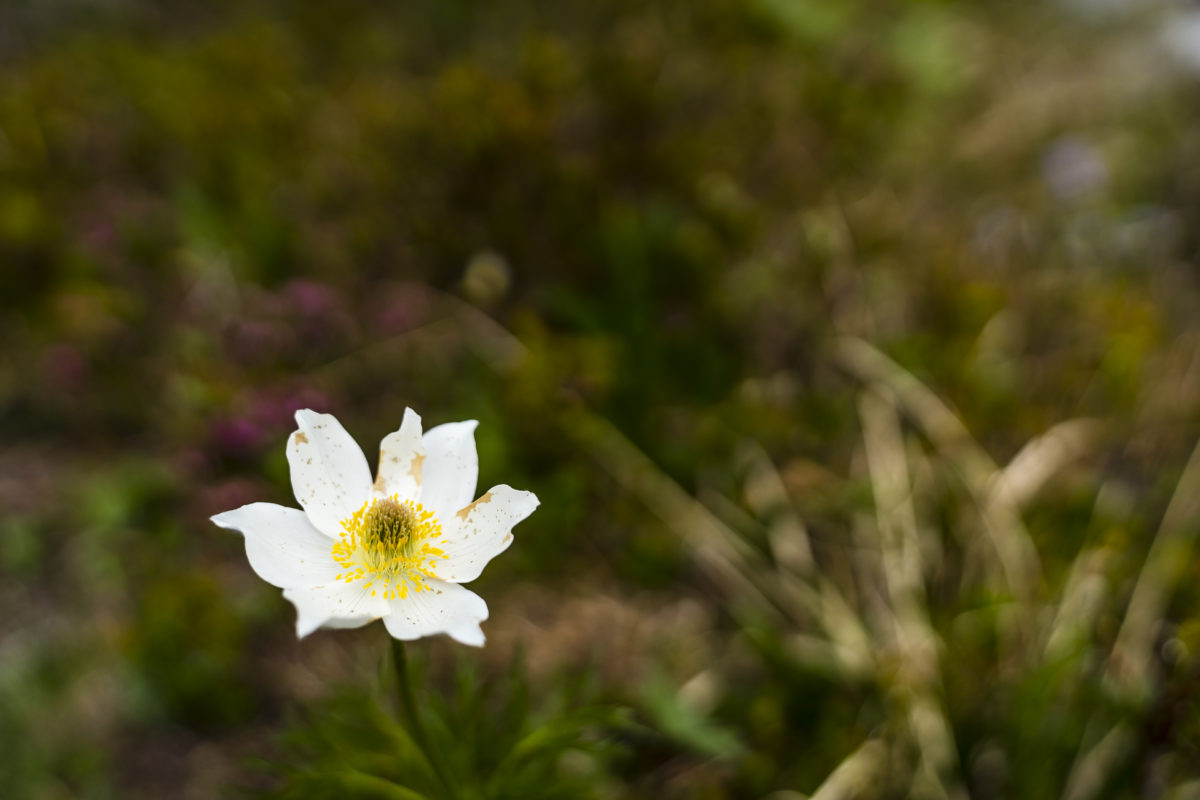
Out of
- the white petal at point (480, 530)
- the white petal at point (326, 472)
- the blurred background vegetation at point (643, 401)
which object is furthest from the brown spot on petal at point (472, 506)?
the blurred background vegetation at point (643, 401)

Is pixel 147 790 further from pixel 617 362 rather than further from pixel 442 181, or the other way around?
pixel 442 181

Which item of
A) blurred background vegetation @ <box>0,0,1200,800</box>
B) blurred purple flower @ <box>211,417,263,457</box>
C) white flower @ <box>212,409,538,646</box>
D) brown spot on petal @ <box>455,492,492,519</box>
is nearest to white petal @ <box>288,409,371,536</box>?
white flower @ <box>212,409,538,646</box>

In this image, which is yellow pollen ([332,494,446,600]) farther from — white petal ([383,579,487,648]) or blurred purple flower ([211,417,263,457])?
blurred purple flower ([211,417,263,457])

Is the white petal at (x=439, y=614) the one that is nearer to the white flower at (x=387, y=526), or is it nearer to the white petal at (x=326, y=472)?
the white flower at (x=387, y=526)

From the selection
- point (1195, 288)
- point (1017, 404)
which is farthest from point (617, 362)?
point (1195, 288)

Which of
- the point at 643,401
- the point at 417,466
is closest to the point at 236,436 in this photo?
the point at 643,401

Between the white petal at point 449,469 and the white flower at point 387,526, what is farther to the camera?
the white petal at point 449,469
